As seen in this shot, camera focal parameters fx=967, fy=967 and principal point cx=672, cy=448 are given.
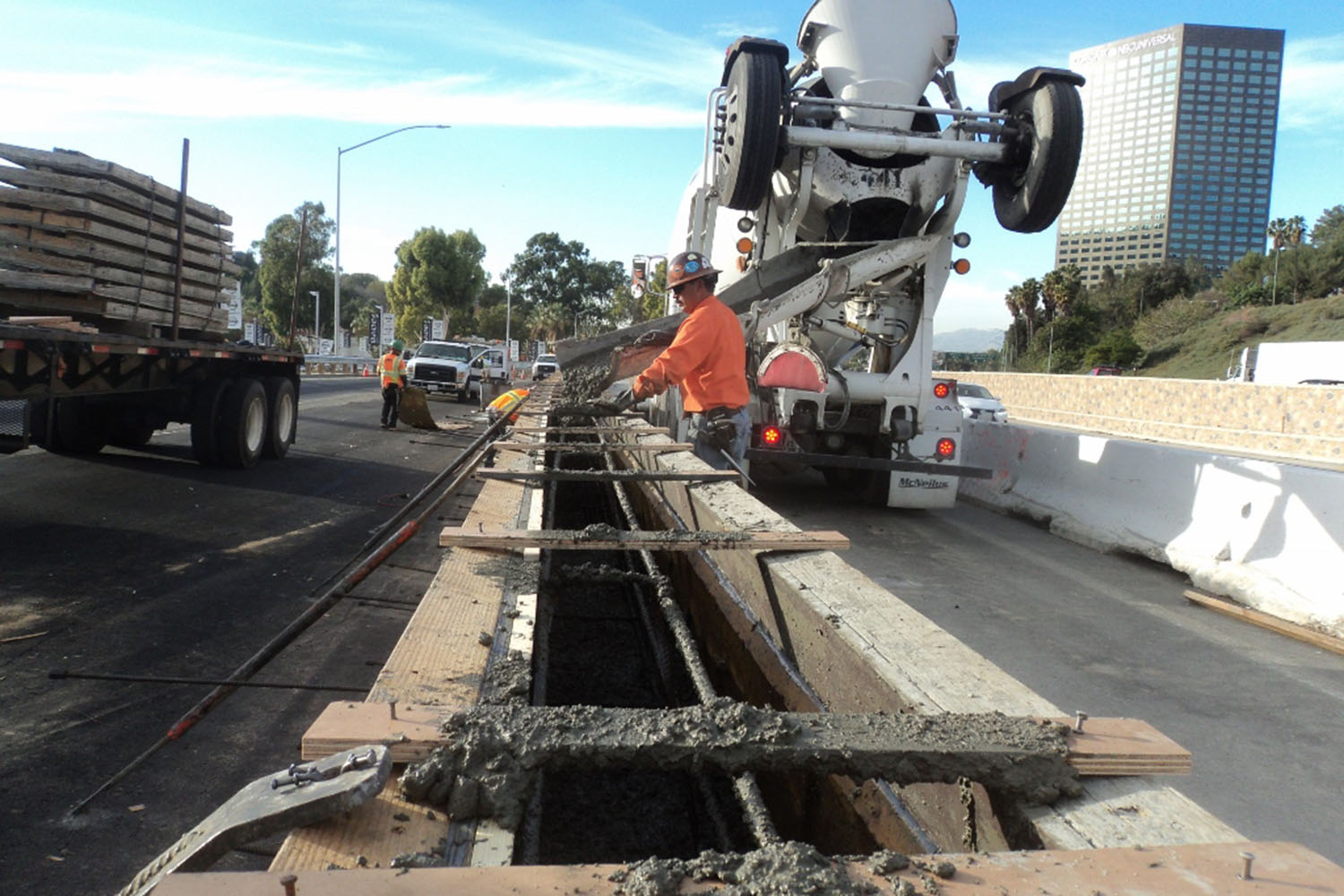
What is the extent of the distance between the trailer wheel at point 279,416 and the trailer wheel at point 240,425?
469 millimetres

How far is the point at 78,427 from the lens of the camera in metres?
10.8

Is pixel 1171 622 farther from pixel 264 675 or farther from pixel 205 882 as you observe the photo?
pixel 205 882

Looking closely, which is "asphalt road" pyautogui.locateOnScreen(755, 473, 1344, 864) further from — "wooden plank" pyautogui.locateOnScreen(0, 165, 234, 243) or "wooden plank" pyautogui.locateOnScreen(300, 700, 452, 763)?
"wooden plank" pyautogui.locateOnScreen(0, 165, 234, 243)

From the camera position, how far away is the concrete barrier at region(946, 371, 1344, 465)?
1734cm

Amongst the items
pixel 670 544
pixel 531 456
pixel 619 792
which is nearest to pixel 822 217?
pixel 531 456

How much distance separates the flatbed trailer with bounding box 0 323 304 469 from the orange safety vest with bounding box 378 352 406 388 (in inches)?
133

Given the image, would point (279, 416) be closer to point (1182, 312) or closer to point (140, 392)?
point (140, 392)

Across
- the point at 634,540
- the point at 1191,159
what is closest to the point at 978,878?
the point at 634,540

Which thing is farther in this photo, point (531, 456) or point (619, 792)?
point (531, 456)

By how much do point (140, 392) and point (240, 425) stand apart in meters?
1.03

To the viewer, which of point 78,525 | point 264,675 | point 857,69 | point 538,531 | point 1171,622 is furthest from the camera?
point 857,69

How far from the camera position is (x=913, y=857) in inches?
66.5

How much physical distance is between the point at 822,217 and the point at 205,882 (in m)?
Result: 8.53

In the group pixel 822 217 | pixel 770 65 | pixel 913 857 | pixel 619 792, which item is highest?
pixel 770 65
